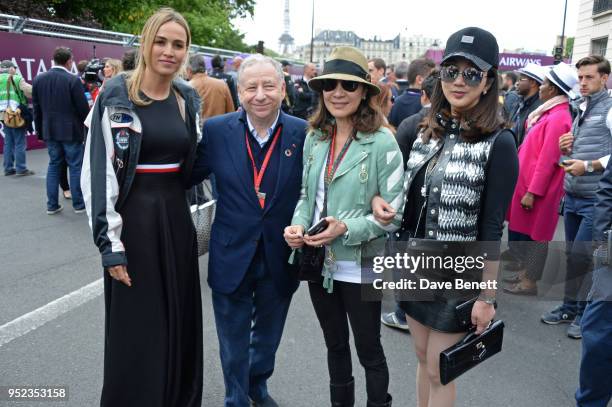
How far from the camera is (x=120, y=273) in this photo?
2336 millimetres

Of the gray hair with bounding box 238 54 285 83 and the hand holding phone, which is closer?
the hand holding phone

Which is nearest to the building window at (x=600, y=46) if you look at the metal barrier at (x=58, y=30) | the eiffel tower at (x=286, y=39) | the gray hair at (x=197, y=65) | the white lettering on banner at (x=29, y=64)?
the metal barrier at (x=58, y=30)

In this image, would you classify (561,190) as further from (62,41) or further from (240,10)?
(240,10)

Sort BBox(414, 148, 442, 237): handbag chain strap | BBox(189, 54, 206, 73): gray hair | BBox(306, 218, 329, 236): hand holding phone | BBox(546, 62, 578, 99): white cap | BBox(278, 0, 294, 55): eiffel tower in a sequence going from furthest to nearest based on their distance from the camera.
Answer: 1. BBox(278, 0, 294, 55): eiffel tower
2. BBox(189, 54, 206, 73): gray hair
3. BBox(546, 62, 578, 99): white cap
4. BBox(306, 218, 329, 236): hand holding phone
5. BBox(414, 148, 442, 237): handbag chain strap

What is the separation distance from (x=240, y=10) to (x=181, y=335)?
3402cm

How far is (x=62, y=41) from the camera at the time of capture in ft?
39.6

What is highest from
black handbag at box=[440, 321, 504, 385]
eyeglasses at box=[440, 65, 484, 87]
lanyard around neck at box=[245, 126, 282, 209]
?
eyeglasses at box=[440, 65, 484, 87]

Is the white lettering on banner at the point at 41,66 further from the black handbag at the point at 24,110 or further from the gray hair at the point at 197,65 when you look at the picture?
the gray hair at the point at 197,65

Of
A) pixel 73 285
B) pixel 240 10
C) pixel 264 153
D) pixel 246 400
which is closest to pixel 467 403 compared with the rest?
pixel 246 400

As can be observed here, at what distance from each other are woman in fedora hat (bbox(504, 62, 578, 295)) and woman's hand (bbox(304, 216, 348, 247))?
2552 mm

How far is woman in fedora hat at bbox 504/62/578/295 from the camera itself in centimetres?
431

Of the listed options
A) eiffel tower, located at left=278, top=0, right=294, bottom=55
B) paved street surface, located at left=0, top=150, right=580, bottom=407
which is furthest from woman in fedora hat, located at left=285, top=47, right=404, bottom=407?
→ eiffel tower, located at left=278, top=0, right=294, bottom=55

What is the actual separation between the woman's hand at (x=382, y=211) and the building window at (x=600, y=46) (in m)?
21.2

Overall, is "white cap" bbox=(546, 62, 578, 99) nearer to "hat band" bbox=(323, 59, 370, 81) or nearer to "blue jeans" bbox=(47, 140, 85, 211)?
"hat band" bbox=(323, 59, 370, 81)
